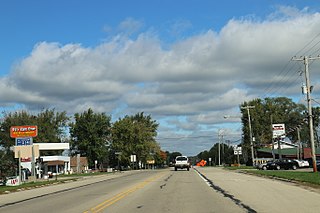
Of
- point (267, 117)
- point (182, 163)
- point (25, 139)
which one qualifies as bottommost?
point (182, 163)

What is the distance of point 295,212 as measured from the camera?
12742mm

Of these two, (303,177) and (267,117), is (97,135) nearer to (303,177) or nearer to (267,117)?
(267,117)

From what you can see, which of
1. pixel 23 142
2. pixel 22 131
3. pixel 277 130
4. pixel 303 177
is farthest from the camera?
pixel 277 130

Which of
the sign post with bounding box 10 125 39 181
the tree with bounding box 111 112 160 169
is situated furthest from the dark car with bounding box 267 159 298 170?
the tree with bounding box 111 112 160 169

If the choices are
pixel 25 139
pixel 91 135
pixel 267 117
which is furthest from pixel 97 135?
pixel 25 139

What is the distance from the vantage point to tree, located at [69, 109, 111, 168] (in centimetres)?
10281

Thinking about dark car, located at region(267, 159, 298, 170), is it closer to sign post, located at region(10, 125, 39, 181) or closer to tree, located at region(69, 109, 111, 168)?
sign post, located at region(10, 125, 39, 181)

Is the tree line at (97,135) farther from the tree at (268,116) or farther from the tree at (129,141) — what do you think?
the tree at (268,116)

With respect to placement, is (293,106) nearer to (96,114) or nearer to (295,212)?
(96,114)

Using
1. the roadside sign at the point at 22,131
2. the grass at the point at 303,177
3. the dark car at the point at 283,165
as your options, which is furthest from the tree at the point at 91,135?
the grass at the point at 303,177

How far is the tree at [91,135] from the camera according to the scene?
337 feet

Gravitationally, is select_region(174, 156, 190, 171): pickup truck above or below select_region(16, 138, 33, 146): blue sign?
below

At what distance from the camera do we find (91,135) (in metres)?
103

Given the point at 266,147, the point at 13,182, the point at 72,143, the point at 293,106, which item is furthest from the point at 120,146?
the point at 13,182
